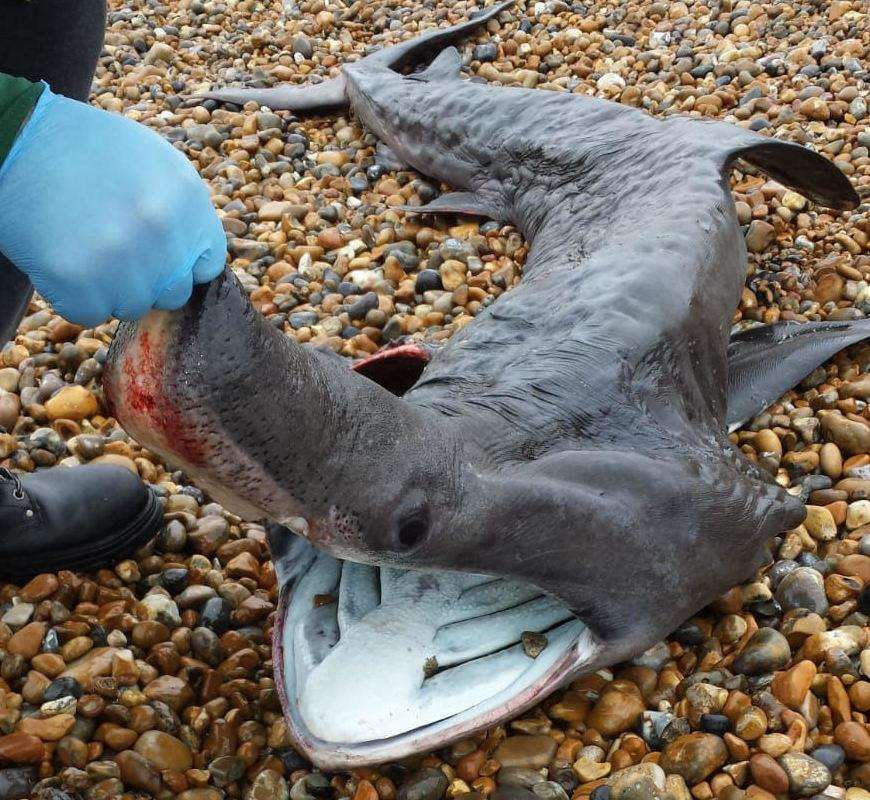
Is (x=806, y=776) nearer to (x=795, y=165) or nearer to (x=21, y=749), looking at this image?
(x=21, y=749)

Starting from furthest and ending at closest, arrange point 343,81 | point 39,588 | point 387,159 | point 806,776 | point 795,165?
1. point 343,81
2. point 387,159
3. point 795,165
4. point 39,588
5. point 806,776

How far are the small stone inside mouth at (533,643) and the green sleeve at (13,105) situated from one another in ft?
4.92

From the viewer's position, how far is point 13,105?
5.21 ft

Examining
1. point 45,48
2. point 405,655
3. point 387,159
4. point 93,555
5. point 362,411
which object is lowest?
point 387,159

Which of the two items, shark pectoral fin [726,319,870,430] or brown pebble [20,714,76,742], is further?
shark pectoral fin [726,319,870,430]

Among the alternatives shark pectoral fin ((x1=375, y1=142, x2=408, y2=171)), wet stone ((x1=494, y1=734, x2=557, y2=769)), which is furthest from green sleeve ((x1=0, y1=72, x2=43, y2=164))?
shark pectoral fin ((x1=375, y1=142, x2=408, y2=171))

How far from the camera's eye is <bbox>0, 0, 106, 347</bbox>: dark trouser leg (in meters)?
2.56

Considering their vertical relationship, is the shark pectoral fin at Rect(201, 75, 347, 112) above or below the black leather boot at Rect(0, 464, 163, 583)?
below

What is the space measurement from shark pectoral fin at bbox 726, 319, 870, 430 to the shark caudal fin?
284 centimetres

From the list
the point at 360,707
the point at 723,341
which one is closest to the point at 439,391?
the point at 360,707

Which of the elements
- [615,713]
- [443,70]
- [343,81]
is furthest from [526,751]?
[343,81]

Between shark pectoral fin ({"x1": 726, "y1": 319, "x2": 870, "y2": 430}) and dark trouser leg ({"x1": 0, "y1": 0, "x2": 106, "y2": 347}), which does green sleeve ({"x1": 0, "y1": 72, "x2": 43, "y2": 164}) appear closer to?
dark trouser leg ({"x1": 0, "y1": 0, "x2": 106, "y2": 347})

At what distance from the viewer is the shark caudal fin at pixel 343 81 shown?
6.05 m

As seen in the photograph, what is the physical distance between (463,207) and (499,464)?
2.82 metres
